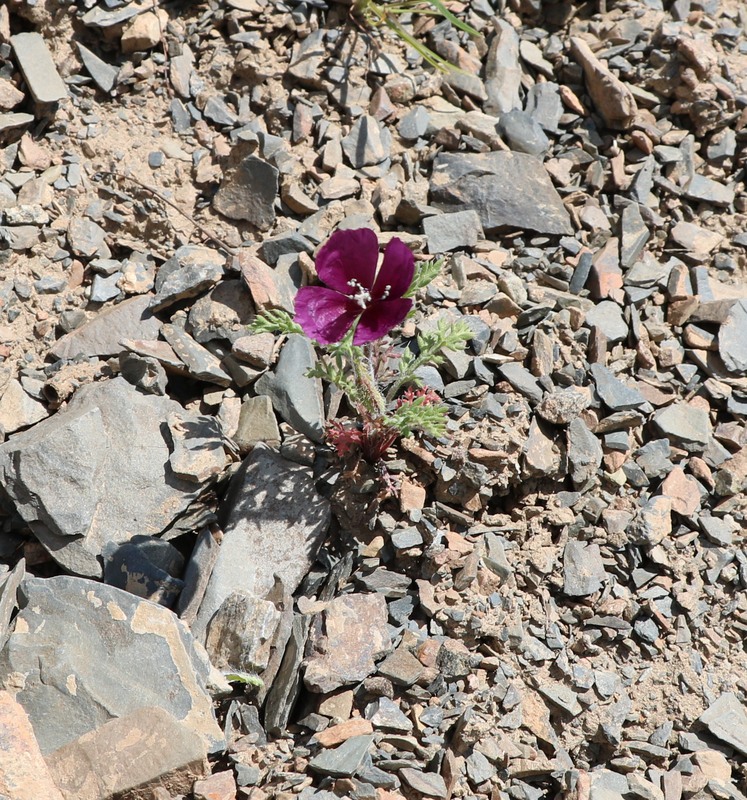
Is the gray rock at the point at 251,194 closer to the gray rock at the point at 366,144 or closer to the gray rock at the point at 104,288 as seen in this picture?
the gray rock at the point at 366,144

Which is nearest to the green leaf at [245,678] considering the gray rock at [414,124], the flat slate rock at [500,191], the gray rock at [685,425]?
the gray rock at [685,425]

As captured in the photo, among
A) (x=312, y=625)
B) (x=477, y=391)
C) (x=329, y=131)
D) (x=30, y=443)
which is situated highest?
(x=329, y=131)

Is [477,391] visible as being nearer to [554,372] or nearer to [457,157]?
[554,372]

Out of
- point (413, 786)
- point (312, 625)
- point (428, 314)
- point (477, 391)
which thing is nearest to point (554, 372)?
point (477, 391)

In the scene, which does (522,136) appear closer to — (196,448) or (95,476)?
(196,448)

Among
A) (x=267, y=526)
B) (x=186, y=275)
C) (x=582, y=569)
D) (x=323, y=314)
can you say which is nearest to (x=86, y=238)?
(x=186, y=275)
